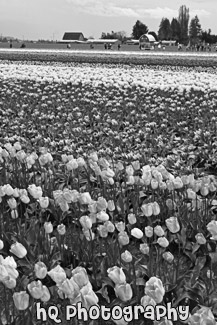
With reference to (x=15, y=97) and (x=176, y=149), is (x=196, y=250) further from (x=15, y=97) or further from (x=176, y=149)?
(x=15, y=97)

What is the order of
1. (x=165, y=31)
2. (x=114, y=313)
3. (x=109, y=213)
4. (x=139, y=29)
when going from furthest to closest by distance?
(x=165, y=31) → (x=139, y=29) → (x=109, y=213) → (x=114, y=313)

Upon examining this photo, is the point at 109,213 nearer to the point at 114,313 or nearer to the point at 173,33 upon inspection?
the point at 114,313

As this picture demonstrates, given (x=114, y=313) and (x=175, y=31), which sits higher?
(x=175, y=31)

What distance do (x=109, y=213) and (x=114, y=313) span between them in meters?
1.56

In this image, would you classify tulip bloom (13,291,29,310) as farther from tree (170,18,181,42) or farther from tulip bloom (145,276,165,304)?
tree (170,18,181,42)

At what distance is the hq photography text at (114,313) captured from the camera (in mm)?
2139

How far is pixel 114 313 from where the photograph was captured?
2.30 m

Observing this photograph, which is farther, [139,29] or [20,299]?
[139,29]

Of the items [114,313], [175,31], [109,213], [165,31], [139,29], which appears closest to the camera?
[114,313]

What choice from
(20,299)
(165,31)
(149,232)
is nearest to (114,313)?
(20,299)

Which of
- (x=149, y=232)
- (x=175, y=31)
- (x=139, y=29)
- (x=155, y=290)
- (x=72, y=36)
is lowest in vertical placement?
(x=149, y=232)

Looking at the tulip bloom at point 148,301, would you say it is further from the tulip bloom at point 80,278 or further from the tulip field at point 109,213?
the tulip bloom at point 80,278

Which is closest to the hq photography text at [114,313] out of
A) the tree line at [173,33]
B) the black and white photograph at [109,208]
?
the black and white photograph at [109,208]

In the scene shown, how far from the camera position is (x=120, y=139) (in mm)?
6723
